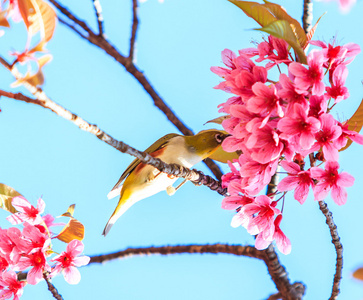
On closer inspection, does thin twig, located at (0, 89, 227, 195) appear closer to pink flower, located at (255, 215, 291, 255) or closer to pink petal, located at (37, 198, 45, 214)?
pink flower, located at (255, 215, 291, 255)

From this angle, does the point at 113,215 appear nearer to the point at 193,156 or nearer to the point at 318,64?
the point at 193,156

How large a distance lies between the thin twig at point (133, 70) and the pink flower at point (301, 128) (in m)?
1.22

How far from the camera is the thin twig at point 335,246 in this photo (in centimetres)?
160

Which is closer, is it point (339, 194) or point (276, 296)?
point (339, 194)

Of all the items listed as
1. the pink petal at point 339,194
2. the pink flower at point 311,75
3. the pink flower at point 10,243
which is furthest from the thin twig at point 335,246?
the pink flower at point 10,243

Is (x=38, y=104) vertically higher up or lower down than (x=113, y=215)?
→ lower down

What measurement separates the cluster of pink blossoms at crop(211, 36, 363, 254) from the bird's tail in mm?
1001

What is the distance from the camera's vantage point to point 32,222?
5.64ft

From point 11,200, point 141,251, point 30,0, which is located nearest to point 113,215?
point 141,251

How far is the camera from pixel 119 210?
2516 mm

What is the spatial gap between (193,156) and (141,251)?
55 cm

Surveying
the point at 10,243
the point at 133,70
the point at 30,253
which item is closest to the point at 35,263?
the point at 30,253

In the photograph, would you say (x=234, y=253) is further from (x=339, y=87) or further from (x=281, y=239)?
(x=339, y=87)

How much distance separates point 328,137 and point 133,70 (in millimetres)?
1647
